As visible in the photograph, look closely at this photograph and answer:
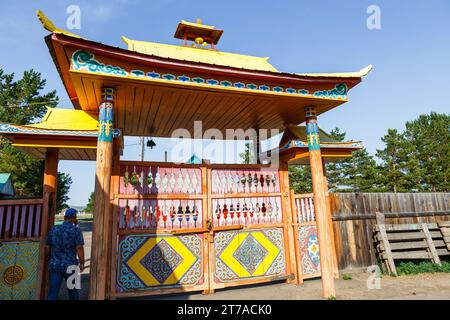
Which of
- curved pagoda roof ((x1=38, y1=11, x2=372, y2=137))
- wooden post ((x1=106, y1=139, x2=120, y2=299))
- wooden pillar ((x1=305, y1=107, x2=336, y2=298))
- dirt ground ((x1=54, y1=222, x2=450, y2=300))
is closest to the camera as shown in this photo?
curved pagoda roof ((x1=38, y1=11, x2=372, y2=137))

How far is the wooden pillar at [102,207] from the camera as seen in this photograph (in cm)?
405

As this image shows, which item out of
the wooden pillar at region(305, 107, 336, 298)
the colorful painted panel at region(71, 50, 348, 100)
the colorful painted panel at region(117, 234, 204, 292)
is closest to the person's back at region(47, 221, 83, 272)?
the colorful painted panel at region(117, 234, 204, 292)

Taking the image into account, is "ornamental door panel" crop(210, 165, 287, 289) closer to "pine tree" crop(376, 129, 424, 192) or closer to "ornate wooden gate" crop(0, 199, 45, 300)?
"ornate wooden gate" crop(0, 199, 45, 300)

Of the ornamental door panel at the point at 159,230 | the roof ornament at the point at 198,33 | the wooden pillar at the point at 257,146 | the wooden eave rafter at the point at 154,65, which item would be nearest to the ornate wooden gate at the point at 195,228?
the ornamental door panel at the point at 159,230

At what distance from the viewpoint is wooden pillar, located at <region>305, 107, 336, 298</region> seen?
17.4 feet

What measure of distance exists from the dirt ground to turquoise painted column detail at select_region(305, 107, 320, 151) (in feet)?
10.1

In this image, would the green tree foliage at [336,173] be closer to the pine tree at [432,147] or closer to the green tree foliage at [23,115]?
the pine tree at [432,147]

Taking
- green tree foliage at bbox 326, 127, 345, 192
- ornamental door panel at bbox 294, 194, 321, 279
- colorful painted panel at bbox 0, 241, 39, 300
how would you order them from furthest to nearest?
green tree foliage at bbox 326, 127, 345, 192 → ornamental door panel at bbox 294, 194, 321, 279 → colorful painted panel at bbox 0, 241, 39, 300

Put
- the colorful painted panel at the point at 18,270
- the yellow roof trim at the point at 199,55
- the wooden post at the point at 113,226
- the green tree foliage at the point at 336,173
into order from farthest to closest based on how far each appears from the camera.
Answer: the green tree foliage at the point at 336,173 → the yellow roof trim at the point at 199,55 → the wooden post at the point at 113,226 → the colorful painted panel at the point at 18,270

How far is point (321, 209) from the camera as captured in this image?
5.46 m

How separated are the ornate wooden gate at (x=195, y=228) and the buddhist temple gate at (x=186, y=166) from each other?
22mm
